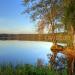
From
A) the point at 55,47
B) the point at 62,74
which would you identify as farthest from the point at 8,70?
the point at 55,47

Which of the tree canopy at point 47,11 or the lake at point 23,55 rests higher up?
the tree canopy at point 47,11

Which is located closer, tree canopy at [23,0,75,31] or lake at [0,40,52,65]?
lake at [0,40,52,65]

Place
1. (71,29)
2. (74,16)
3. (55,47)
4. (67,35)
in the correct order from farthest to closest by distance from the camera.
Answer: (55,47), (67,35), (71,29), (74,16)

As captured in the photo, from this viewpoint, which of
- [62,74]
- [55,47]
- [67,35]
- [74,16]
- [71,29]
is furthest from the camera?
[55,47]

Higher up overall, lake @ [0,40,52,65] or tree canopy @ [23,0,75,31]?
tree canopy @ [23,0,75,31]

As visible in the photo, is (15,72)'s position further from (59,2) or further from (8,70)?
(59,2)

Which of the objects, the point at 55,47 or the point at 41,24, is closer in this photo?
the point at 41,24

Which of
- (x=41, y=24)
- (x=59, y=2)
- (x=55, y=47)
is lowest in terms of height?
(x=55, y=47)

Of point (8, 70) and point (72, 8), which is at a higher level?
point (72, 8)

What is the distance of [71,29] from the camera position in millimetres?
19531

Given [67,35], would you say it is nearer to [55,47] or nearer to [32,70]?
[55,47]

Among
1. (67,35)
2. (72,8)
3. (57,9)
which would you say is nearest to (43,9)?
(57,9)

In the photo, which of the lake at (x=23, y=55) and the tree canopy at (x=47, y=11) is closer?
the lake at (x=23, y=55)

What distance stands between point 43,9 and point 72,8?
5.05 meters
